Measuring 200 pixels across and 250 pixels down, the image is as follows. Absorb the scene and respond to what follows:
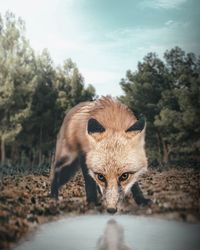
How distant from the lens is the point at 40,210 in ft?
13.5

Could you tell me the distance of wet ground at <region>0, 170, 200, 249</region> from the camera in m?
4.10

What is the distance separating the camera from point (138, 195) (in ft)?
13.7

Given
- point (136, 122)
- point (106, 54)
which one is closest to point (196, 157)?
point (136, 122)

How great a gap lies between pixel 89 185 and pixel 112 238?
47 cm

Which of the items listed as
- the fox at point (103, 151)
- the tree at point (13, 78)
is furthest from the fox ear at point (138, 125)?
the tree at point (13, 78)

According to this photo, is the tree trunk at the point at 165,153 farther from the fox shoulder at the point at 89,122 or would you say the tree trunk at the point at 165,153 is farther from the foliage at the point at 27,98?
the foliage at the point at 27,98

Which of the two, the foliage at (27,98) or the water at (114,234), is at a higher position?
the foliage at (27,98)

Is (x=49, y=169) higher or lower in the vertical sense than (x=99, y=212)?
higher

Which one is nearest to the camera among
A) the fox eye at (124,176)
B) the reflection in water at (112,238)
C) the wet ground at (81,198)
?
the reflection in water at (112,238)

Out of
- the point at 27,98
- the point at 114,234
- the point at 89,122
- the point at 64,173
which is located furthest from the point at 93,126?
the point at 114,234

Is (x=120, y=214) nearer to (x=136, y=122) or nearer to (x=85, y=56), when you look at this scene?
(x=136, y=122)

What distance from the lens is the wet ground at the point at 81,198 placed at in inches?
161

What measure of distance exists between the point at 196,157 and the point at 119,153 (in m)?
0.65

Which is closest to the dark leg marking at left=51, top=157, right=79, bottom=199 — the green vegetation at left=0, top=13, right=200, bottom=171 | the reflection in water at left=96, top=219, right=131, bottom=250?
the green vegetation at left=0, top=13, right=200, bottom=171
